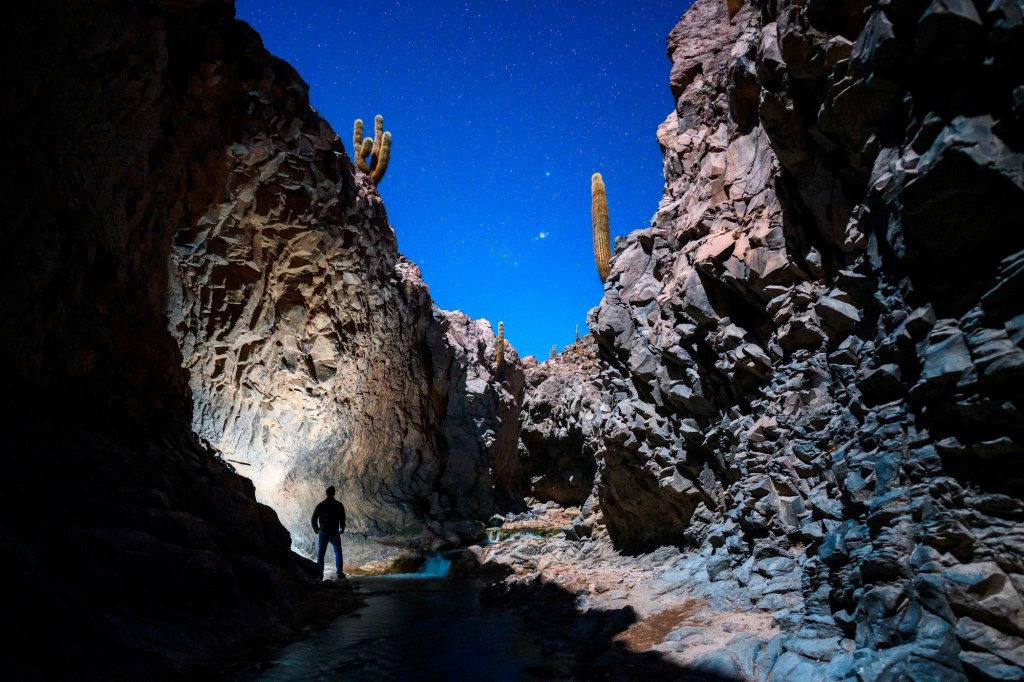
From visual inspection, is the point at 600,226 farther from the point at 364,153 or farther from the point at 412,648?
the point at 412,648

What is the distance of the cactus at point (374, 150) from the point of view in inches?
842

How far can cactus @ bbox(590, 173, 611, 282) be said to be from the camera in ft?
55.7

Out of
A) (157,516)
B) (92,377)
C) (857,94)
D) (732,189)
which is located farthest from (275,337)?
(857,94)

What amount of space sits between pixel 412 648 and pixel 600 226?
13.4 m

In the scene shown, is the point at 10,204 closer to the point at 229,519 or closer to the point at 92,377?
the point at 92,377

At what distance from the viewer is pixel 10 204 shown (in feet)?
18.9

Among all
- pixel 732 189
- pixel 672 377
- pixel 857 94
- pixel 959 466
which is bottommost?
pixel 959 466

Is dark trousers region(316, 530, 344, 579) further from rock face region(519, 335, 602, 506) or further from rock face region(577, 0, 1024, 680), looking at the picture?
rock face region(519, 335, 602, 506)

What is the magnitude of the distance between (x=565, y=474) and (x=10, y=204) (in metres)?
30.3

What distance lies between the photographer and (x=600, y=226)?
Result: 58.0 ft

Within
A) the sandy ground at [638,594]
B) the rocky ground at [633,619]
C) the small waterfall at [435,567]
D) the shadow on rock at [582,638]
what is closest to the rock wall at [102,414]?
the shadow on rock at [582,638]

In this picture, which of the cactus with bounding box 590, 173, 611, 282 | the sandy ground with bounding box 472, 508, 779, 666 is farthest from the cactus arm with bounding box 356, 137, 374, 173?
the sandy ground with bounding box 472, 508, 779, 666

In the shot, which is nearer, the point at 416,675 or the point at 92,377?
the point at 416,675

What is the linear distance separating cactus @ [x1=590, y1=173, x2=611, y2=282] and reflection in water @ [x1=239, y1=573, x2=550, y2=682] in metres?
10.1
